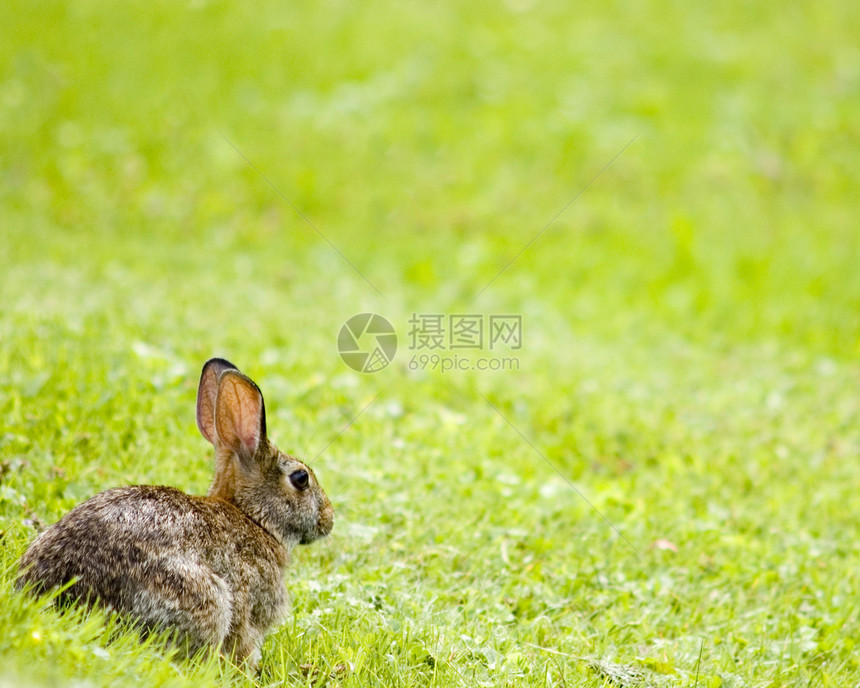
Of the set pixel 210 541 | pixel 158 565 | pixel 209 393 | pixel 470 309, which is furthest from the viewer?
pixel 470 309

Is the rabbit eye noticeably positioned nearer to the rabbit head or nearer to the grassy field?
the rabbit head

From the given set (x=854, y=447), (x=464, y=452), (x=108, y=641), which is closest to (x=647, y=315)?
(x=854, y=447)

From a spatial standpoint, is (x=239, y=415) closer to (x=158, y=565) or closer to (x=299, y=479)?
(x=299, y=479)

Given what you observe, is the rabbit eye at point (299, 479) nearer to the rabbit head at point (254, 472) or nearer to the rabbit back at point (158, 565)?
the rabbit head at point (254, 472)

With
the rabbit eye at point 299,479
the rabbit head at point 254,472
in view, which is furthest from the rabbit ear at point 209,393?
the rabbit eye at point 299,479

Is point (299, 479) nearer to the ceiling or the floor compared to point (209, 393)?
nearer to the floor

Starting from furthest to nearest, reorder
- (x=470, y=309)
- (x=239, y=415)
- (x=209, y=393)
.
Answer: (x=470, y=309), (x=209, y=393), (x=239, y=415)

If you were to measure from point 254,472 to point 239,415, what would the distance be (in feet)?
1.08

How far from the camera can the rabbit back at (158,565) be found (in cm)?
335

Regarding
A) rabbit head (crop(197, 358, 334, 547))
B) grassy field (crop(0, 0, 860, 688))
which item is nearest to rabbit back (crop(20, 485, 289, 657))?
grassy field (crop(0, 0, 860, 688))

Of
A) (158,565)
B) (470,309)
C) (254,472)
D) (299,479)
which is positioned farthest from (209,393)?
(470,309)

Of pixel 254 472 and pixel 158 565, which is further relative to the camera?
pixel 254 472

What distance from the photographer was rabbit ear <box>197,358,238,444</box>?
4.09 metres

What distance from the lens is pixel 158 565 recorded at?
11.3 ft
